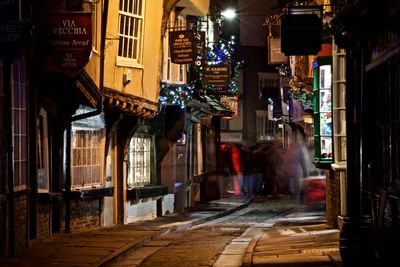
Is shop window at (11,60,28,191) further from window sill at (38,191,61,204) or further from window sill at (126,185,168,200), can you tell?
window sill at (126,185,168,200)

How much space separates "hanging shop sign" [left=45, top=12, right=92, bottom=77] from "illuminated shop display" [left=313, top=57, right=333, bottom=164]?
6.60 m

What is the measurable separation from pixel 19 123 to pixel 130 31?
738 cm

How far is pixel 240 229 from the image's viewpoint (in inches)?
810

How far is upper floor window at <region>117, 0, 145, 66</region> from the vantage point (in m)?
19.9

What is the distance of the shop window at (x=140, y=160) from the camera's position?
22.6 metres

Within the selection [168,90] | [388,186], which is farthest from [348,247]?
[168,90]

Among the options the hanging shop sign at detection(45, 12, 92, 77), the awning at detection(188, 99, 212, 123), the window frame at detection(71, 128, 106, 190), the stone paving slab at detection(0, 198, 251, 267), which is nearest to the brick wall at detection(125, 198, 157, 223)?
the stone paving slab at detection(0, 198, 251, 267)

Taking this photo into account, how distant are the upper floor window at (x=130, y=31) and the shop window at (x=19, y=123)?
19.5 ft

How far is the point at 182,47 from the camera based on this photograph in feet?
74.5

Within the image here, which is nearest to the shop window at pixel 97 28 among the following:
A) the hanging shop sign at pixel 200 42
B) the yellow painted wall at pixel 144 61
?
the yellow painted wall at pixel 144 61

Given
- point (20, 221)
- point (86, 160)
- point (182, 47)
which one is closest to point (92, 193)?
point (86, 160)

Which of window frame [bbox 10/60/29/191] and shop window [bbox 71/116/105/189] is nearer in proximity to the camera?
window frame [bbox 10/60/29/191]

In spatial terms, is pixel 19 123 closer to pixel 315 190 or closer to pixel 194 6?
pixel 194 6

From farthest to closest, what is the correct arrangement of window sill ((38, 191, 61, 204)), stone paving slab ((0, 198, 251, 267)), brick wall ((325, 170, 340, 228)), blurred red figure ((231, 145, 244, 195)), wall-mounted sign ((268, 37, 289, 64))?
blurred red figure ((231, 145, 244, 195)) → wall-mounted sign ((268, 37, 289, 64)) → brick wall ((325, 170, 340, 228)) → window sill ((38, 191, 61, 204)) → stone paving slab ((0, 198, 251, 267))
